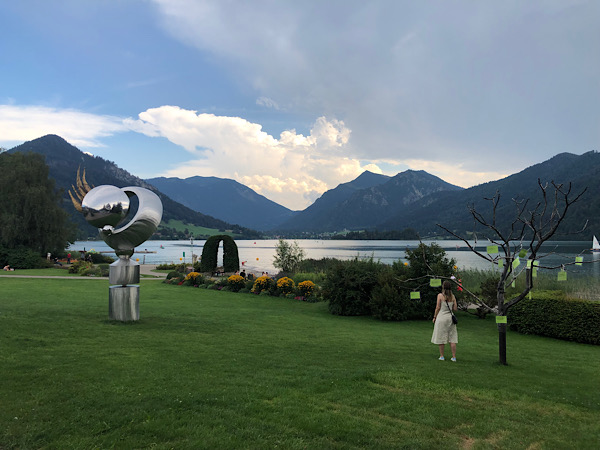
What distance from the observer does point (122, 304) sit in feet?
37.9

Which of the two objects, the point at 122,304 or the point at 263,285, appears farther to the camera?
the point at 263,285

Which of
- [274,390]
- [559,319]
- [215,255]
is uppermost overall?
[215,255]

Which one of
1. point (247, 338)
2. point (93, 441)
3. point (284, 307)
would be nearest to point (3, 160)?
point (284, 307)

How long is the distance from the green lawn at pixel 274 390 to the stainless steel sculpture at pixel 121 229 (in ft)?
2.28

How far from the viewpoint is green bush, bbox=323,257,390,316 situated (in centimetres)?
1620

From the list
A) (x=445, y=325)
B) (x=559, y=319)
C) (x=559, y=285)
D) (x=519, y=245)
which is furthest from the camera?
(x=559, y=285)

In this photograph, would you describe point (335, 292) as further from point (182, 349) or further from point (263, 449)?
point (263, 449)

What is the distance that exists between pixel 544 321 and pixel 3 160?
51.2 metres

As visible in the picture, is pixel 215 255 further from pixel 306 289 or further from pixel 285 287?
pixel 306 289

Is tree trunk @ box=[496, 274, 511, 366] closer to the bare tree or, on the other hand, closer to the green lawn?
the bare tree

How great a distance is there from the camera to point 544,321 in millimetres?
13023

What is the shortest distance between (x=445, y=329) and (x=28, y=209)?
4294 centimetres

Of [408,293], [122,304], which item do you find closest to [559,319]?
[408,293]

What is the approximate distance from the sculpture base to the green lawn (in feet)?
1.16
